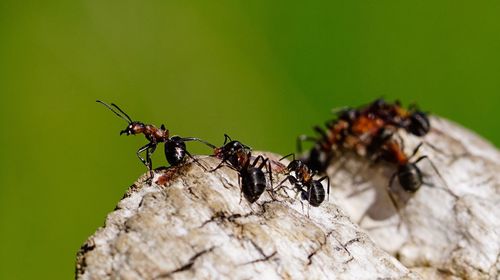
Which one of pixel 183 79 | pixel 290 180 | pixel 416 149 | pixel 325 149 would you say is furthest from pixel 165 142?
pixel 183 79

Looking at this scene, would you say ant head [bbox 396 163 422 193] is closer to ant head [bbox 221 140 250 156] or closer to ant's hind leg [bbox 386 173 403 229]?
ant's hind leg [bbox 386 173 403 229]

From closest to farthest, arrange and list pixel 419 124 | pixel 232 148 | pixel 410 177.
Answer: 1. pixel 232 148
2. pixel 410 177
3. pixel 419 124

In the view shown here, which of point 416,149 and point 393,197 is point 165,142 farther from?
point 416,149

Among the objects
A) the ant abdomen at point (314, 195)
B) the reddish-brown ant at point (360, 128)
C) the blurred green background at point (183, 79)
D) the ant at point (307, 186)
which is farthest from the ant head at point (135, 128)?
the blurred green background at point (183, 79)

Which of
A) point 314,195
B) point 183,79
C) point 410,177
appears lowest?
point 314,195

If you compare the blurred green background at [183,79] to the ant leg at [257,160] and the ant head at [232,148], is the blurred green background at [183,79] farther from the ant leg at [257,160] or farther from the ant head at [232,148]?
the ant leg at [257,160]

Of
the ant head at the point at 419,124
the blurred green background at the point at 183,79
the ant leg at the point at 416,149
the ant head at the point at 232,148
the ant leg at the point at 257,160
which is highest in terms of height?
the blurred green background at the point at 183,79
